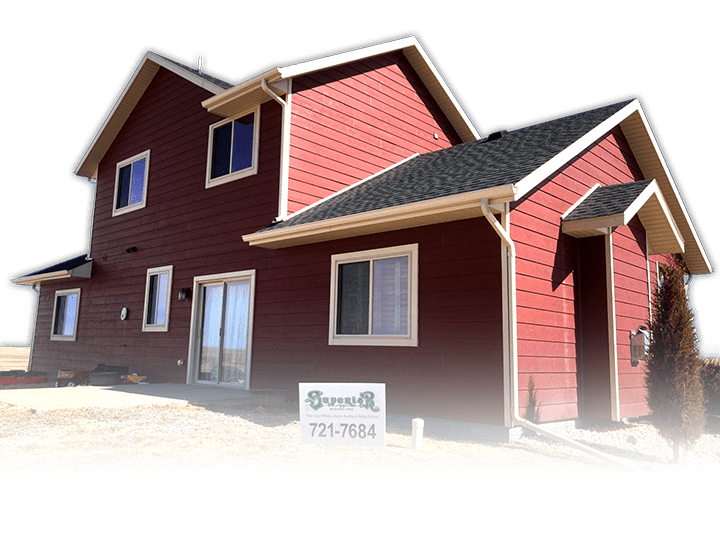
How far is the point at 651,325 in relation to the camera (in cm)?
685

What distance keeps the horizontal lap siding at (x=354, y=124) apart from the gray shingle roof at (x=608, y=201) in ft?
14.6

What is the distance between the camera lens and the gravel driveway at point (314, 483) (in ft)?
11.3

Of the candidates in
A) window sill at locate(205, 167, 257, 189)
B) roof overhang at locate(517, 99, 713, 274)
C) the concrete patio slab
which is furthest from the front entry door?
roof overhang at locate(517, 99, 713, 274)

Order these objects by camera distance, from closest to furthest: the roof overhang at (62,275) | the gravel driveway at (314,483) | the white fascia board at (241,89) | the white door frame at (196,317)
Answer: the gravel driveway at (314,483) → the white fascia board at (241,89) → the white door frame at (196,317) → the roof overhang at (62,275)

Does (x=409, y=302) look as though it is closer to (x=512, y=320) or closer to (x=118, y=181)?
(x=512, y=320)

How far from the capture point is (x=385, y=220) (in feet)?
25.4

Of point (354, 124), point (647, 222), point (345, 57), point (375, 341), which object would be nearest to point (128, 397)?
point (375, 341)

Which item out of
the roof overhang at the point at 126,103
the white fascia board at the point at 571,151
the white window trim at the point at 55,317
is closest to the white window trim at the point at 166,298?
the white window trim at the point at 55,317

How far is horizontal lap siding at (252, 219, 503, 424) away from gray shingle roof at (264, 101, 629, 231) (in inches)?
19.4

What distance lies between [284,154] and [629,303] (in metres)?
6.15

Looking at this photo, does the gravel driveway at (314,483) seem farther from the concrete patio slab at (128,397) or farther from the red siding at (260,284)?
the red siding at (260,284)

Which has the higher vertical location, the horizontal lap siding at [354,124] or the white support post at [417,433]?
the horizontal lap siding at [354,124]

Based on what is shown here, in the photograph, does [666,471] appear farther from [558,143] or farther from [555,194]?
[558,143]

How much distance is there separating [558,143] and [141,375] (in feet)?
30.8
